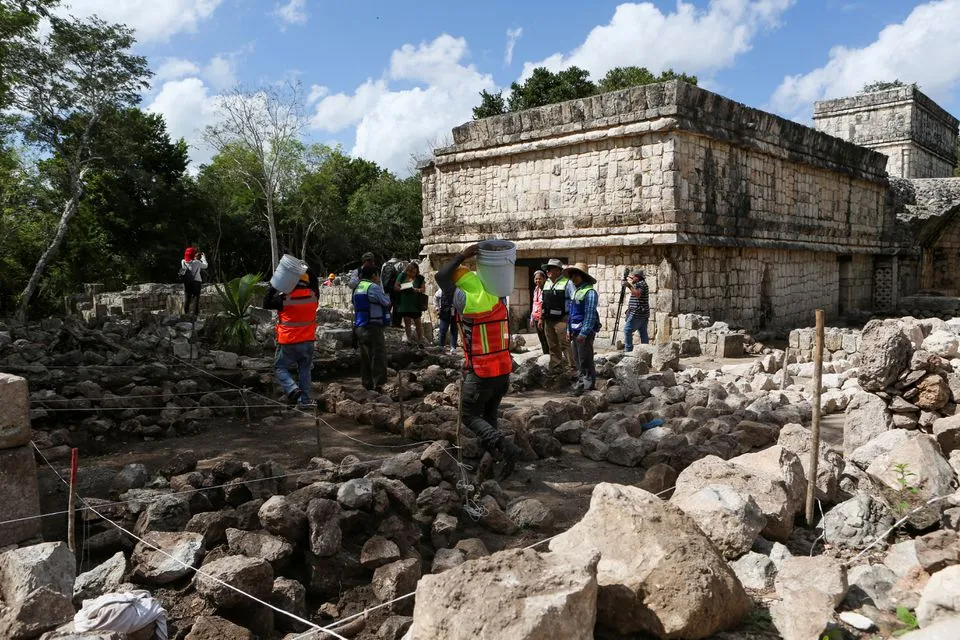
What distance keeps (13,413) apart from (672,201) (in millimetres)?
11737

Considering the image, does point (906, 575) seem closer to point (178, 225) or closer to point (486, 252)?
point (486, 252)

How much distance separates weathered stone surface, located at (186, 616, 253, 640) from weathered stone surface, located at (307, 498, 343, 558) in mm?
648

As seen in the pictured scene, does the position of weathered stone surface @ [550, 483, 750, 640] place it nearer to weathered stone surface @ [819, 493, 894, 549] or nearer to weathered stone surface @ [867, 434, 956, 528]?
weathered stone surface @ [819, 493, 894, 549]

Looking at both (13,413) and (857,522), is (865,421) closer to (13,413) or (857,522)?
(857,522)

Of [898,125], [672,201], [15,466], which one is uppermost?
[898,125]

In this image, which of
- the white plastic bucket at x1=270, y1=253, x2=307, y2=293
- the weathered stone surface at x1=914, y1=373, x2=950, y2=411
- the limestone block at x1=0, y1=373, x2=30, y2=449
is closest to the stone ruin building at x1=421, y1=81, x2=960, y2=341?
the weathered stone surface at x1=914, y1=373, x2=950, y2=411

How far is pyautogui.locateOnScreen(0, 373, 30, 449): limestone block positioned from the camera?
3768 mm

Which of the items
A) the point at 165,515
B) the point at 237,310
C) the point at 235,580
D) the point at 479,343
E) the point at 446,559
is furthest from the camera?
the point at 237,310

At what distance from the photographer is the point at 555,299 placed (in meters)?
9.68

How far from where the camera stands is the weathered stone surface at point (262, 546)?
12.0 ft

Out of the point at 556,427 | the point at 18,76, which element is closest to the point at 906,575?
the point at 556,427

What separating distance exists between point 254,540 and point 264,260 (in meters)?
35.5

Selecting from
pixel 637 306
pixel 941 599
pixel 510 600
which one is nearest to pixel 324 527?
pixel 510 600

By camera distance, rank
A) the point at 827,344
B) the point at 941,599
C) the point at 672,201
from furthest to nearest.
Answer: the point at 672,201 → the point at 827,344 → the point at 941,599
